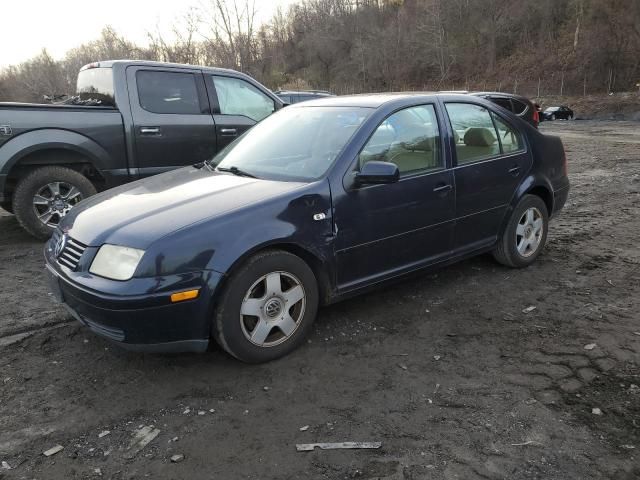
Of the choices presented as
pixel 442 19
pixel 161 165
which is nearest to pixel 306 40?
pixel 442 19

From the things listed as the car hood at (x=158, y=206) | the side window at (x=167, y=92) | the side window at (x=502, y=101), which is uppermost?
the side window at (x=167, y=92)

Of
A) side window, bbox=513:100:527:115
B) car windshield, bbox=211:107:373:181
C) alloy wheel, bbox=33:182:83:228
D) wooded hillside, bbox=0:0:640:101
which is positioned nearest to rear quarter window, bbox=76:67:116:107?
alloy wheel, bbox=33:182:83:228

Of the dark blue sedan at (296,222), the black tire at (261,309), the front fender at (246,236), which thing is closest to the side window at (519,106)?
the dark blue sedan at (296,222)

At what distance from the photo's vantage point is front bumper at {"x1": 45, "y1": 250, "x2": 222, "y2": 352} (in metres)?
2.84

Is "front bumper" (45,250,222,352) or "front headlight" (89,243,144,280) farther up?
"front headlight" (89,243,144,280)

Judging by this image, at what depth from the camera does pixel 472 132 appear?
14.5 ft

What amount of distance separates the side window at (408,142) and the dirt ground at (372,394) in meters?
1.13

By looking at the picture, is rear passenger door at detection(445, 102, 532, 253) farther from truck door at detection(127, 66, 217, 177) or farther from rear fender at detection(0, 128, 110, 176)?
rear fender at detection(0, 128, 110, 176)

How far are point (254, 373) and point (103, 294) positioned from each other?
100 cm

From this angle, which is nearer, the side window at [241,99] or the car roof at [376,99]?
the car roof at [376,99]

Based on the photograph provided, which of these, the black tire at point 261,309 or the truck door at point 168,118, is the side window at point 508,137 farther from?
the truck door at point 168,118

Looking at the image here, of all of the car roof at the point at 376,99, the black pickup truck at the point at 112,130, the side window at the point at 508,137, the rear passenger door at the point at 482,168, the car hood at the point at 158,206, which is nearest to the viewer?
the car hood at the point at 158,206

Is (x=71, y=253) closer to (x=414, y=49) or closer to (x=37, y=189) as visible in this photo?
(x=37, y=189)

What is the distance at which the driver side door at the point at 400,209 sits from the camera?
3600 mm
